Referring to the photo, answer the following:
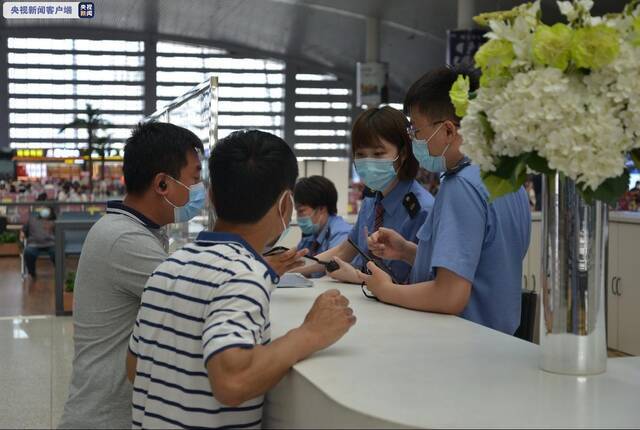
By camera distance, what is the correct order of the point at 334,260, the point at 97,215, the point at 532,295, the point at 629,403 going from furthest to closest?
1. the point at 97,215
2. the point at 334,260
3. the point at 532,295
4. the point at 629,403

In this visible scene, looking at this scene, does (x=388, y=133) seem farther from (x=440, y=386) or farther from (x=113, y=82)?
(x=113, y=82)

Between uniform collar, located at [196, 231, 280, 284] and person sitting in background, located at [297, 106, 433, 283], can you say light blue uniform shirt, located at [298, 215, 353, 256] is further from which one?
uniform collar, located at [196, 231, 280, 284]

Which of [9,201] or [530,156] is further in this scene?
[9,201]

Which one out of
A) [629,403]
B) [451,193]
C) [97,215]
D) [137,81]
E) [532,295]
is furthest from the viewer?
[137,81]

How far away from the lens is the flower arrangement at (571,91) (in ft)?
4.61

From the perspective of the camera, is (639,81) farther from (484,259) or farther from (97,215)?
(97,215)

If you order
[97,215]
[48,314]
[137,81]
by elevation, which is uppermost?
[137,81]

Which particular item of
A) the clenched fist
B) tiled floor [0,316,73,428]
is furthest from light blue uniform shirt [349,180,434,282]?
tiled floor [0,316,73,428]

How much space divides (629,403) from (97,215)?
9.96 meters

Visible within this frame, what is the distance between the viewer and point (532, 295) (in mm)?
2207

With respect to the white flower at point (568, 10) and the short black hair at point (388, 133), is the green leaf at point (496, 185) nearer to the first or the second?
the white flower at point (568, 10)

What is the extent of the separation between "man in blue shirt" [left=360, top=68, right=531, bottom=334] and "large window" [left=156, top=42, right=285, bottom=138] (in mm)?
22002

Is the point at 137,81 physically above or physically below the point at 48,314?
above

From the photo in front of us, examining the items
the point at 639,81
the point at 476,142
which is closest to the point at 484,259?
the point at 476,142
